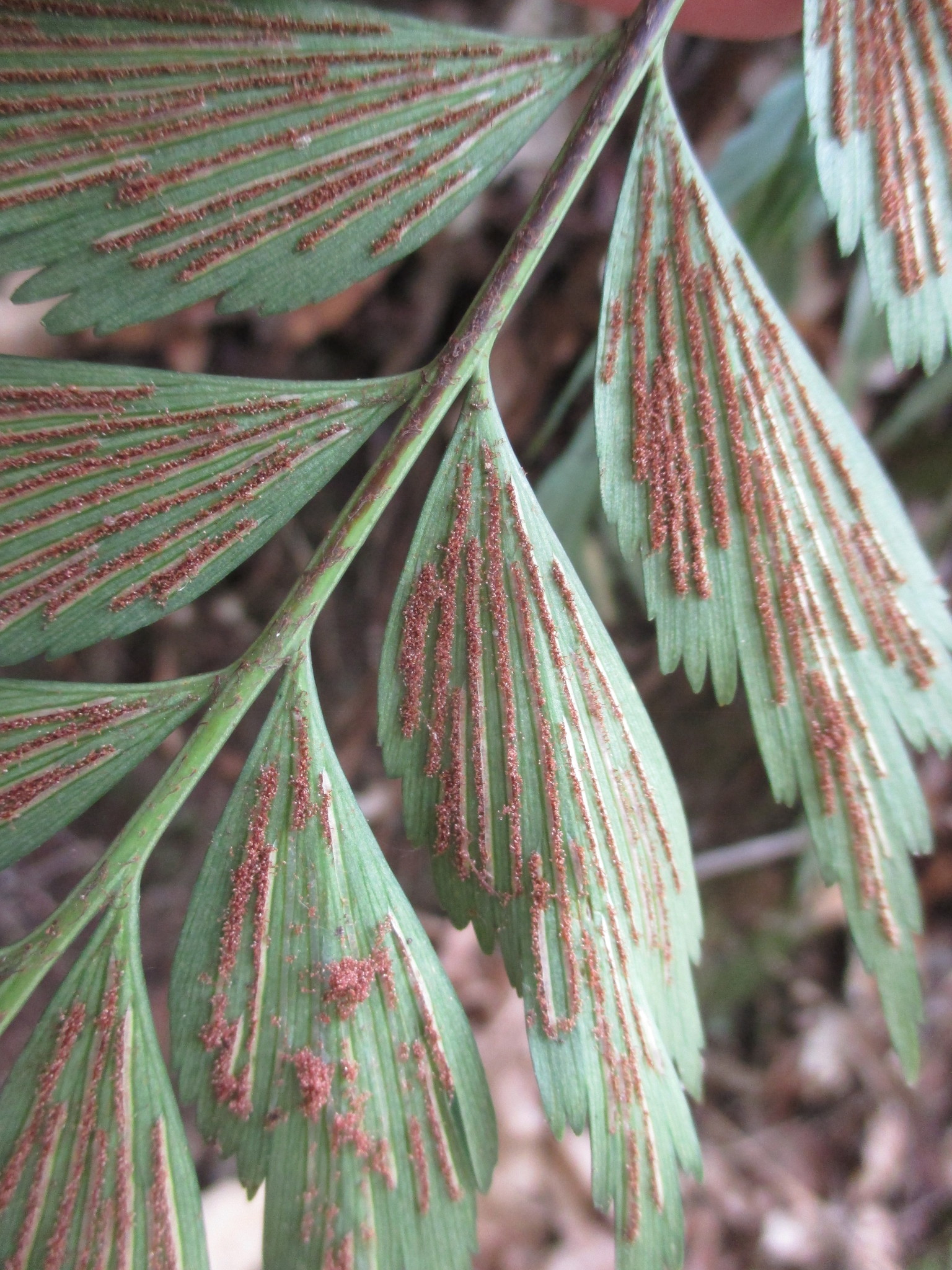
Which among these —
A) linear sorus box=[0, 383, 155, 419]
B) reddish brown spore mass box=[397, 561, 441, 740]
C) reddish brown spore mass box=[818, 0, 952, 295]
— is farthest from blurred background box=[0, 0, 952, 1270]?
linear sorus box=[0, 383, 155, 419]

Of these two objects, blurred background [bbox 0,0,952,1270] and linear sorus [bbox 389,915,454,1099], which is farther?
blurred background [bbox 0,0,952,1270]

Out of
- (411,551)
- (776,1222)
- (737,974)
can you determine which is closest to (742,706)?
(737,974)

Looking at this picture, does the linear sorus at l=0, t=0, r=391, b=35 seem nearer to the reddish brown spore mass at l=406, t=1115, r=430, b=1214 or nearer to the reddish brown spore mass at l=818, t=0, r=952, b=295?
the reddish brown spore mass at l=818, t=0, r=952, b=295

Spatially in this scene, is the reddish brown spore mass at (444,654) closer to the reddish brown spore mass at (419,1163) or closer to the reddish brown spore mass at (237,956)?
the reddish brown spore mass at (237,956)

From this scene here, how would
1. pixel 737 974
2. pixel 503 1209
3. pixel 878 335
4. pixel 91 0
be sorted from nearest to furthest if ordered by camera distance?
pixel 91 0, pixel 878 335, pixel 503 1209, pixel 737 974

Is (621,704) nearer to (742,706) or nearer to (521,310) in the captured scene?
(742,706)

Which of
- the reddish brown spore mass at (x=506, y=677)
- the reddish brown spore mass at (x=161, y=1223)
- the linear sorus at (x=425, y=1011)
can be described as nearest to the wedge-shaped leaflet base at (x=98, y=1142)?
the reddish brown spore mass at (x=161, y=1223)
